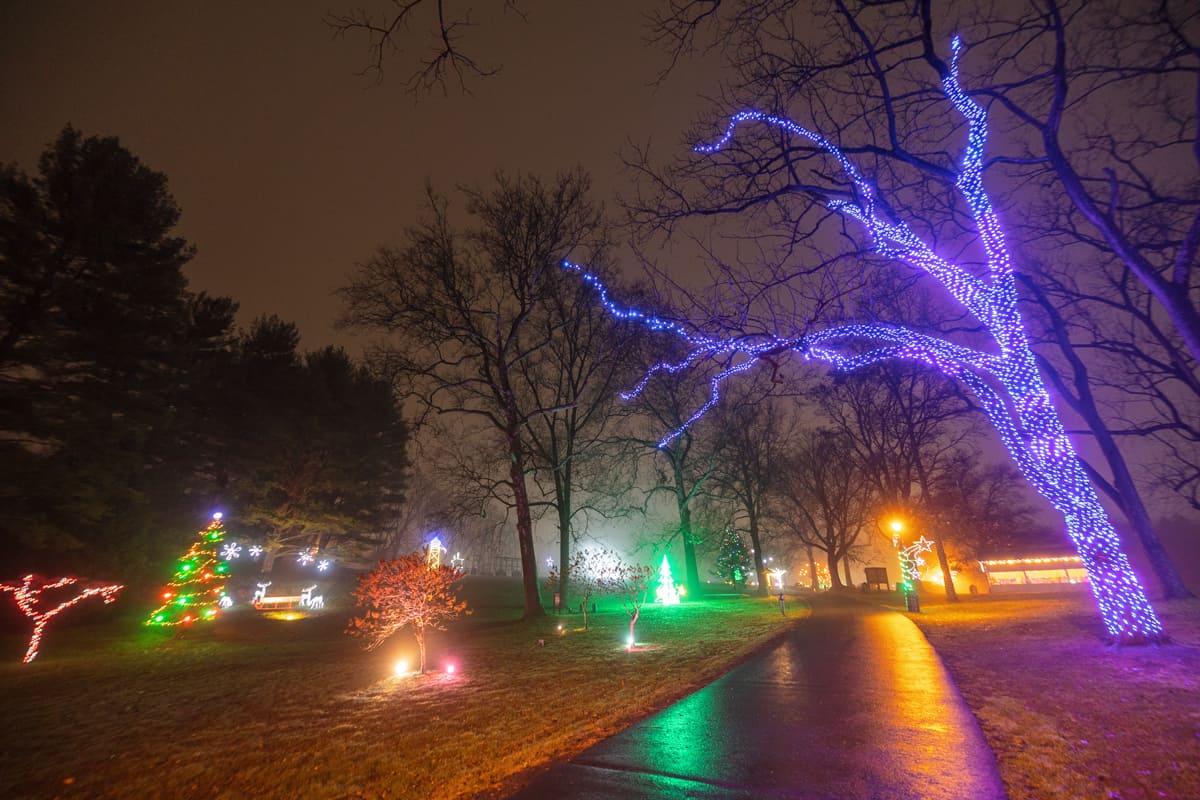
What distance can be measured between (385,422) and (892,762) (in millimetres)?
36180

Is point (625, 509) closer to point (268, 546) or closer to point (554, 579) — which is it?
point (554, 579)

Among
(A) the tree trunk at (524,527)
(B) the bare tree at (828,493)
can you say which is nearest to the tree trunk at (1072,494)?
(A) the tree trunk at (524,527)

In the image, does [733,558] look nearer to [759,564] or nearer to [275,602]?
[759,564]

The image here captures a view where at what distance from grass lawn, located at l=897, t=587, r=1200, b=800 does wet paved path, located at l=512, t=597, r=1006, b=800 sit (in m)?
0.30

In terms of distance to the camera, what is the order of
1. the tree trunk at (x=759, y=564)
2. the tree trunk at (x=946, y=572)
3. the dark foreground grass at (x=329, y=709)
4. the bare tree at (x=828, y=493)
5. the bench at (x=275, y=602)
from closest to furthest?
the dark foreground grass at (x=329, y=709)
the tree trunk at (x=946, y=572)
the bench at (x=275, y=602)
the tree trunk at (x=759, y=564)
the bare tree at (x=828, y=493)

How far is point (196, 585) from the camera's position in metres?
17.1

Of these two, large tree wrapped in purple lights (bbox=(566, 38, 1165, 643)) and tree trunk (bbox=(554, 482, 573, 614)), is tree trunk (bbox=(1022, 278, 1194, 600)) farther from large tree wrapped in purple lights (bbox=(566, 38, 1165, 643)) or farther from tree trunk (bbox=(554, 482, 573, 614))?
tree trunk (bbox=(554, 482, 573, 614))

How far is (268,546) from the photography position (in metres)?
26.9

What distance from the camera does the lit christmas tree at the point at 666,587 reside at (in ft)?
77.9

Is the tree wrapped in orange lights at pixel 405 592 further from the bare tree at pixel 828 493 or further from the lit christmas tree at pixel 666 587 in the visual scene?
the bare tree at pixel 828 493

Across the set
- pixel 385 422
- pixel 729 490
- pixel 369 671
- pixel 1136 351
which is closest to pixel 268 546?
pixel 385 422

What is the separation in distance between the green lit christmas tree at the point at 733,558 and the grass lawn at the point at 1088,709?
1170 inches

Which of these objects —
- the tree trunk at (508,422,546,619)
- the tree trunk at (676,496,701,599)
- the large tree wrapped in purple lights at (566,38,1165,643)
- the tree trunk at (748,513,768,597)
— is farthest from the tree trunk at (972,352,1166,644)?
the tree trunk at (748,513,768,597)

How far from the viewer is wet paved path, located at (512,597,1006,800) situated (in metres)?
3.57
